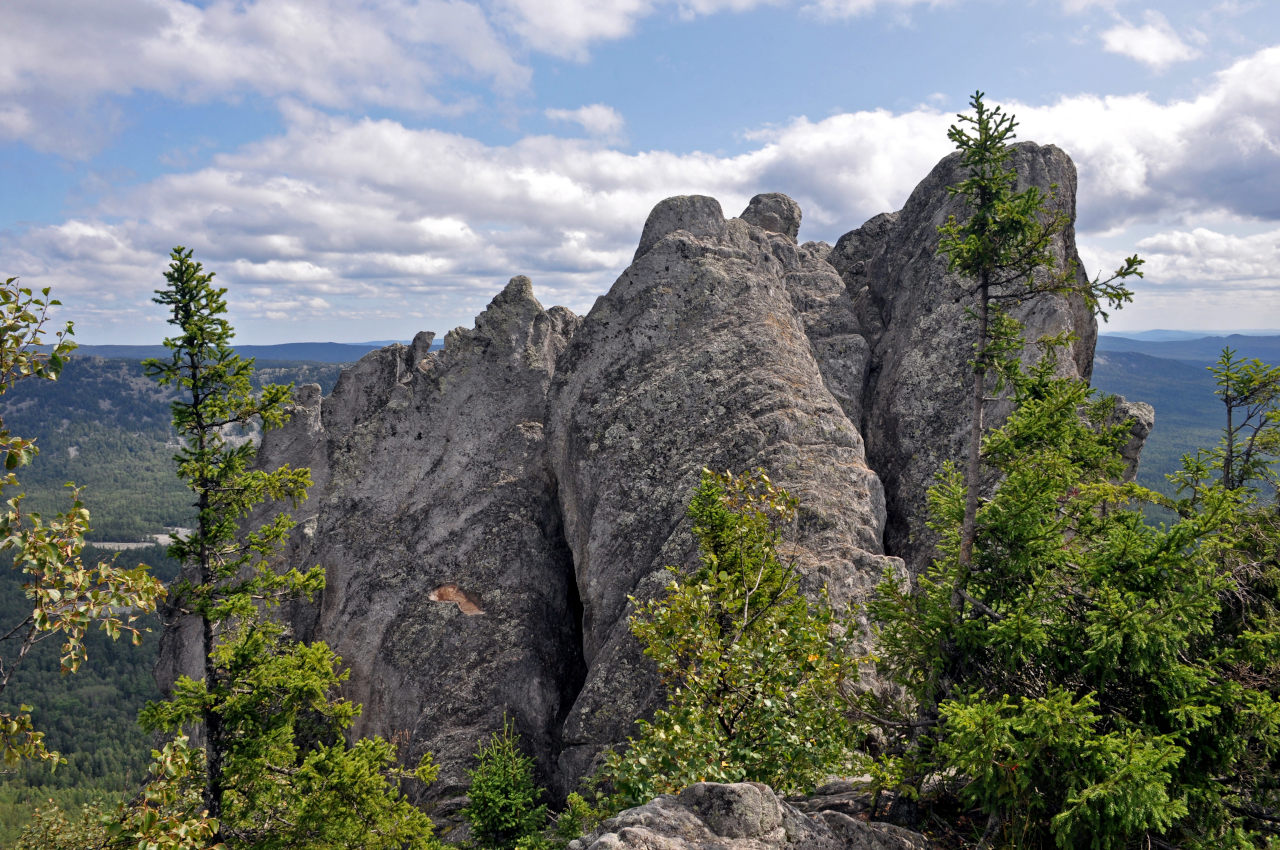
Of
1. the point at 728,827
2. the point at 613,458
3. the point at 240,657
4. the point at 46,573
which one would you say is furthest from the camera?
the point at 613,458

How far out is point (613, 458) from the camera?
27.0m

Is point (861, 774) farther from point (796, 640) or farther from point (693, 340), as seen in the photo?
point (693, 340)

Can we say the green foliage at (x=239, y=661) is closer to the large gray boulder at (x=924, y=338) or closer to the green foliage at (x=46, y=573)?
the green foliage at (x=46, y=573)

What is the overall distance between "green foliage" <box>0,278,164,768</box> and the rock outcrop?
19.9 feet

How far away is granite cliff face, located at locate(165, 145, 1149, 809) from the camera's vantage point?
970 inches

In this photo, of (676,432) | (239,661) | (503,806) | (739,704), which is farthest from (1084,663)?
(503,806)

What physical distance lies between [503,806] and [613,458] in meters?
12.2

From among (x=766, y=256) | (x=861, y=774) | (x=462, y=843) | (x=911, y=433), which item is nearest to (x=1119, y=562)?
(x=861, y=774)

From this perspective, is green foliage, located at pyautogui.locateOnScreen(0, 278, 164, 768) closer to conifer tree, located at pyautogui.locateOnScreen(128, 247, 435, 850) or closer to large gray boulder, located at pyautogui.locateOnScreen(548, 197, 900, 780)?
conifer tree, located at pyautogui.locateOnScreen(128, 247, 435, 850)

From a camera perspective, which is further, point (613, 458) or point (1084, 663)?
point (613, 458)

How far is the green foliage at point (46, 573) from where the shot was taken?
7043mm

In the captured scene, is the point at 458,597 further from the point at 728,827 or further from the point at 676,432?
the point at 728,827

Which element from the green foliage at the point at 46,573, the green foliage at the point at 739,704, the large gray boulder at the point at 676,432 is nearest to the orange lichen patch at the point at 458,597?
the large gray boulder at the point at 676,432

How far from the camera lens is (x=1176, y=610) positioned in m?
10.1
